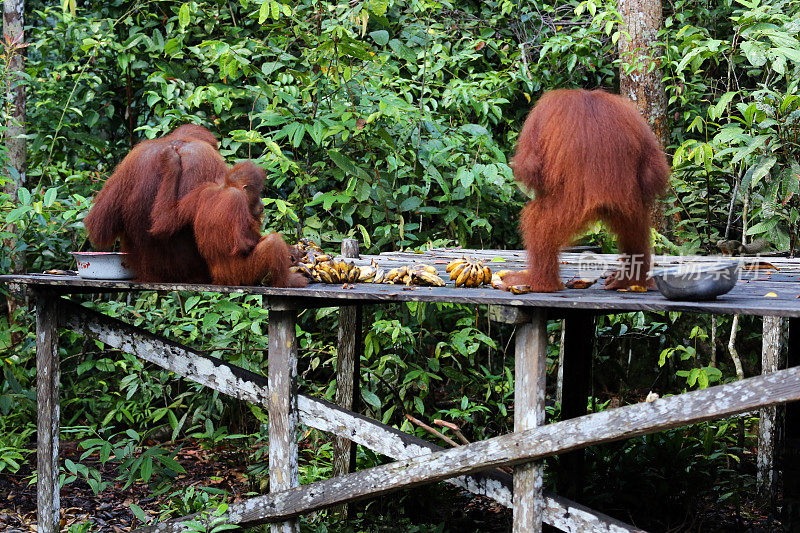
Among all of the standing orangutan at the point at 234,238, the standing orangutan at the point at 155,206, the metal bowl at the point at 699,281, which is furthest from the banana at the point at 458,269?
the standing orangutan at the point at 155,206

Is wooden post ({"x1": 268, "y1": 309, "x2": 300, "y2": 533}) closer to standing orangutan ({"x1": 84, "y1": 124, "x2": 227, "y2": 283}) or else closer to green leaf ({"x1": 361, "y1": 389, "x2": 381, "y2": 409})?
standing orangutan ({"x1": 84, "y1": 124, "x2": 227, "y2": 283})

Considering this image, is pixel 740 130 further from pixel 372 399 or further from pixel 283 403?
pixel 283 403

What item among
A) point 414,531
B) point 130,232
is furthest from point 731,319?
point 130,232

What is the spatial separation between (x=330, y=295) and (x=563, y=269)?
179 centimetres

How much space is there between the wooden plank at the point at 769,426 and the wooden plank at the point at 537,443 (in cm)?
247

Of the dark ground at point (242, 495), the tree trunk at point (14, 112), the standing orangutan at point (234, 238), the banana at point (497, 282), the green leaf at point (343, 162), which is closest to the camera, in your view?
the banana at point (497, 282)

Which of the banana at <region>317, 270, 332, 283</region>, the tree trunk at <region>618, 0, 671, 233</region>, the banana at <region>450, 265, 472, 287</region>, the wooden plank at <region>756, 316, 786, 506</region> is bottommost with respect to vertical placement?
the wooden plank at <region>756, 316, 786, 506</region>

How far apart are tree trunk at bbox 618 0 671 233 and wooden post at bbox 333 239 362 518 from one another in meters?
3.11

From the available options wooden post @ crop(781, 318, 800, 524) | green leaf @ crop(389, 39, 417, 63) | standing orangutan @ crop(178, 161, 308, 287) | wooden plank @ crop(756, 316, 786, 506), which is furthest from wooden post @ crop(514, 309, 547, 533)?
green leaf @ crop(389, 39, 417, 63)

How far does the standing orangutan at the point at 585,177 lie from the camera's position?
3324mm

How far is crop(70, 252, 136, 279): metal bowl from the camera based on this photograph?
3.96m

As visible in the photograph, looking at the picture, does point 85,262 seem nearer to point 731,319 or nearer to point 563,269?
point 563,269

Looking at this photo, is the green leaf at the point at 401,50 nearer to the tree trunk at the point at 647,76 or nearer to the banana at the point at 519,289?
the tree trunk at the point at 647,76

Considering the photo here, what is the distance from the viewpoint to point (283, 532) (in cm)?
399
